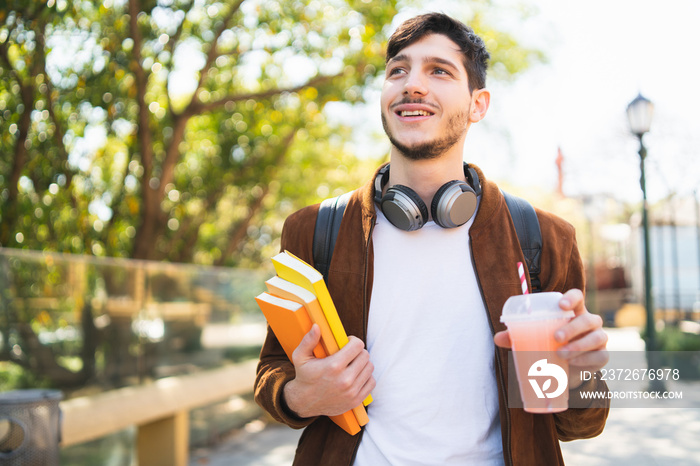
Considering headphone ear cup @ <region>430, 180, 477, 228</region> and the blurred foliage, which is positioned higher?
the blurred foliage

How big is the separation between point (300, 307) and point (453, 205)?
0.68 m

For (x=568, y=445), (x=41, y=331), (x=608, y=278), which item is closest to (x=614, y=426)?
(x=568, y=445)

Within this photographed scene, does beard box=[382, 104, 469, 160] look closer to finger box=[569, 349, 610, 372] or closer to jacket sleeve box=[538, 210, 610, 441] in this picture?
jacket sleeve box=[538, 210, 610, 441]

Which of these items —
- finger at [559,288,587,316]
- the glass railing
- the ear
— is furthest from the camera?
the glass railing

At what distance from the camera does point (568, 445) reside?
7258 millimetres

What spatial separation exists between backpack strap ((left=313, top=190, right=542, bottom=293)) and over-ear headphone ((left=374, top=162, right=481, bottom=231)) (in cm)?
18

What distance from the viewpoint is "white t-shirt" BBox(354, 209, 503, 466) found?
6.28 ft

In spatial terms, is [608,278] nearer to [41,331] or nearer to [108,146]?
[108,146]

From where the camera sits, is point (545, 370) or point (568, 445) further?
point (568, 445)

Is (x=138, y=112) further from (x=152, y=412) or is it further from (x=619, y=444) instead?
(x=619, y=444)

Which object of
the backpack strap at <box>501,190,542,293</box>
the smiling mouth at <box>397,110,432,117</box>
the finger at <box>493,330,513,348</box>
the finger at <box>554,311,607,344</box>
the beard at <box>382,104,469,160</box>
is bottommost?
the finger at <box>493,330,513,348</box>

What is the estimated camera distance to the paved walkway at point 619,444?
655 cm

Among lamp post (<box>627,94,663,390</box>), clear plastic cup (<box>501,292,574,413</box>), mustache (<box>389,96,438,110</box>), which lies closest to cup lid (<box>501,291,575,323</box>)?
clear plastic cup (<box>501,292,574,413</box>)

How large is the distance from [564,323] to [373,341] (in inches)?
27.0
